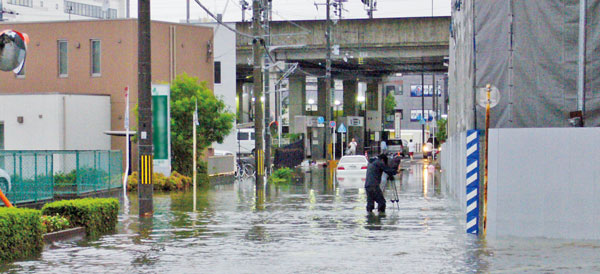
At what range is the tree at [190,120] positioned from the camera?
3759 cm

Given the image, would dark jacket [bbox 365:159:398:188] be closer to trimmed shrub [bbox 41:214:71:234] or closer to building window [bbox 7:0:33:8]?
trimmed shrub [bbox 41:214:71:234]

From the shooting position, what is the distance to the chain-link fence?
22.5m

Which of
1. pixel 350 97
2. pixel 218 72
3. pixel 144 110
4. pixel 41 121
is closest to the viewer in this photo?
pixel 144 110

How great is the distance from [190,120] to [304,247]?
2223 cm

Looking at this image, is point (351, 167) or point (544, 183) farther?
point (351, 167)

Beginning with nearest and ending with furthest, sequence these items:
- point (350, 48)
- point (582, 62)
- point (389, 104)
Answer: point (582, 62) < point (350, 48) < point (389, 104)

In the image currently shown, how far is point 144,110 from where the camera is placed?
22.6 m

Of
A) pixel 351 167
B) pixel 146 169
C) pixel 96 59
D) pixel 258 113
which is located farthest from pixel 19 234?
pixel 351 167

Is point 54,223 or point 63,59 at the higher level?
point 63,59

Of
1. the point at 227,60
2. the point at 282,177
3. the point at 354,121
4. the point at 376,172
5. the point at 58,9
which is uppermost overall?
the point at 58,9

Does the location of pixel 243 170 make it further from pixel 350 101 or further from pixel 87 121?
pixel 350 101

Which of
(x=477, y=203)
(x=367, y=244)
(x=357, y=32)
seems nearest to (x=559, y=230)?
(x=477, y=203)

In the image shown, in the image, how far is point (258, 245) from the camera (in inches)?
657

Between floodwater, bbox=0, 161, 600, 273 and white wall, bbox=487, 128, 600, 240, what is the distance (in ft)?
1.60
